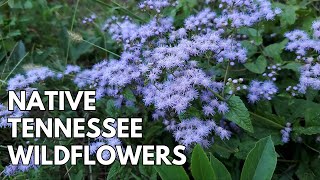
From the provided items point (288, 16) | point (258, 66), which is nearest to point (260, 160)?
point (258, 66)

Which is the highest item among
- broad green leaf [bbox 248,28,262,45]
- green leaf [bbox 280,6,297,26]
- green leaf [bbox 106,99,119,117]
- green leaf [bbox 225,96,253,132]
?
green leaf [bbox 280,6,297,26]

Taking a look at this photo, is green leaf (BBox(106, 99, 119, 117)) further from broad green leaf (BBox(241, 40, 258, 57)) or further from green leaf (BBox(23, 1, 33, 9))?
green leaf (BBox(23, 1, 33, 9))

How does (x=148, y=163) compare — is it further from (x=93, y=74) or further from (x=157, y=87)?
(x=93, y=74)

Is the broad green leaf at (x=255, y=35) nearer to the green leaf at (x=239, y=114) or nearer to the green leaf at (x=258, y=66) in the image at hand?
the green leaf at (x=258, y=66)

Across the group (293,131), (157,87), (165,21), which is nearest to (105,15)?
(165,21)

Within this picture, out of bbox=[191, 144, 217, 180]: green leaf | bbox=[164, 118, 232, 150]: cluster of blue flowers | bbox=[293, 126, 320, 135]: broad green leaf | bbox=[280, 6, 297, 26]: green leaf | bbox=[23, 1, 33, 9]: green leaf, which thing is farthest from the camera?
bbox=[23, 1, 33, 9]: green leaf

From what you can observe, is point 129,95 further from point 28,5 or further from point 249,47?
point 28,5

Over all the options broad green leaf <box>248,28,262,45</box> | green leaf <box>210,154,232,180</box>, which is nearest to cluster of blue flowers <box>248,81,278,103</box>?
broad green leaf <box>248,28,262,45</box>
